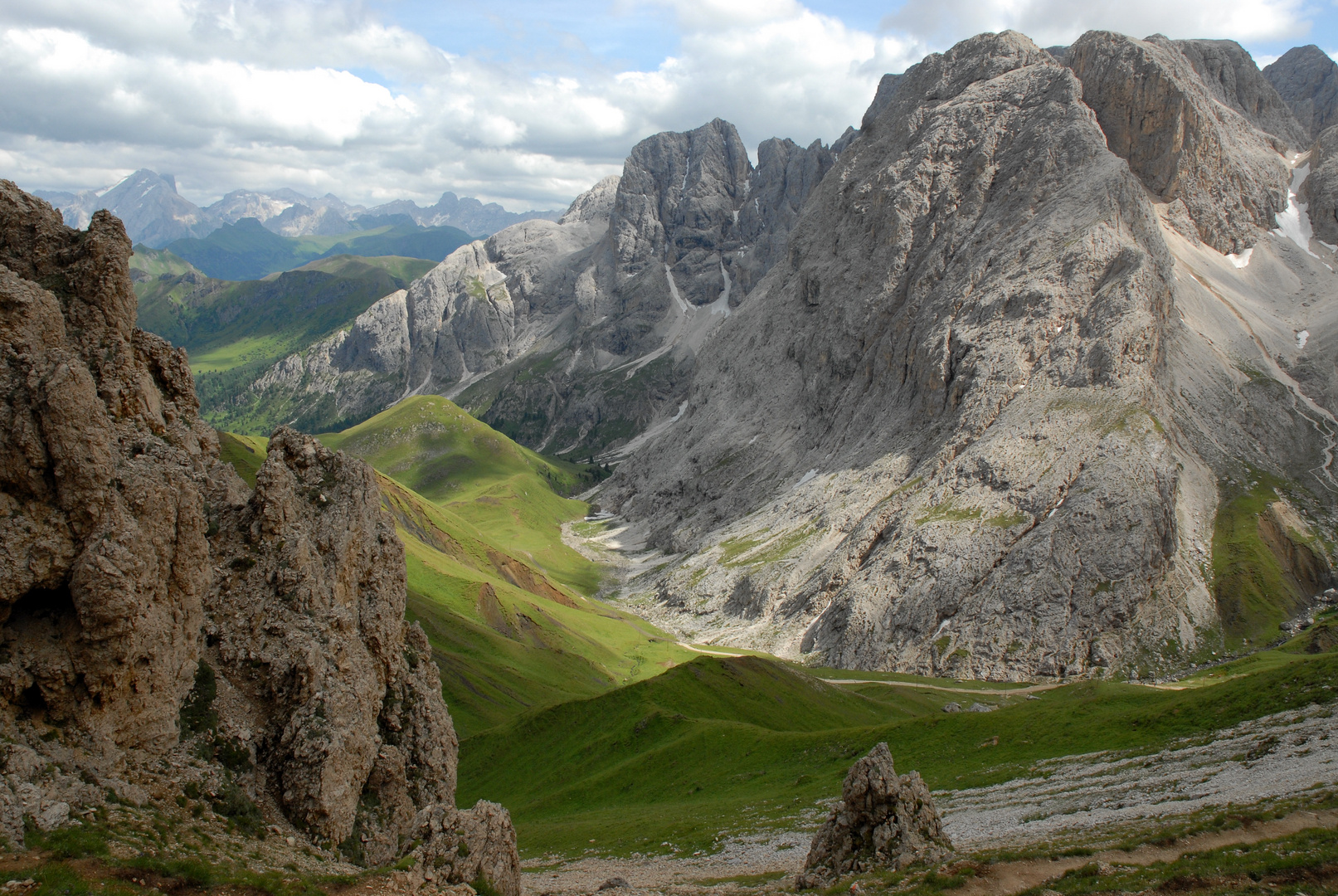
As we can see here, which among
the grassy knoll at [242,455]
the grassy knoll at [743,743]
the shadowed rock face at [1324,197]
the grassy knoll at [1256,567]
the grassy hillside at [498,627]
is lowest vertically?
the grassy hillside at [498,627]

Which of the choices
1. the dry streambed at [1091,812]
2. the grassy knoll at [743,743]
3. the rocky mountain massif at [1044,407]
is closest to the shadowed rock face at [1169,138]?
the rocky mountain massif at [1044,407]

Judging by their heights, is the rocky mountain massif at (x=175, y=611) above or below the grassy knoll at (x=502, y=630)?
above

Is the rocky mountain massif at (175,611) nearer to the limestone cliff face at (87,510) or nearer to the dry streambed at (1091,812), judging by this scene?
the limestone cliff face at (87,510)

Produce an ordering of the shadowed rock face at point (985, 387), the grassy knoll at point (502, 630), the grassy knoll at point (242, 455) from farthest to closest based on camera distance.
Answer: the shadowed rock face at point (985, 387)
the grassy knoll at point (242, 455)
the grassy knoll at point (502, 630)

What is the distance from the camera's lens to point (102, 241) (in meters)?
28.2

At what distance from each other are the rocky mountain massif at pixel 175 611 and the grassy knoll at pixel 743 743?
20270mm

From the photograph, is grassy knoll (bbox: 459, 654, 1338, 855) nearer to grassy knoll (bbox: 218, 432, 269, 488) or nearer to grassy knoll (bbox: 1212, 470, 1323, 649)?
grassy knoll (bbox: 1212, 470, 1323, 649)

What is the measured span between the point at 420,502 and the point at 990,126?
14401 cm

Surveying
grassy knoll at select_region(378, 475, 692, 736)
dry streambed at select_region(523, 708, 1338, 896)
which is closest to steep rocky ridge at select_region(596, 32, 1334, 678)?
grassy knoll at select_region(378, 475, 692, 736)

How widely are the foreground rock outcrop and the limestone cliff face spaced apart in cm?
2442

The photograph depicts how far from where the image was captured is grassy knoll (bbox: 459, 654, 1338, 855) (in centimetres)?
4925

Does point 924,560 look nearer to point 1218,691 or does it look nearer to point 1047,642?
point 1047,642

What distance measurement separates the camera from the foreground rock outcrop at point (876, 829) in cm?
3161

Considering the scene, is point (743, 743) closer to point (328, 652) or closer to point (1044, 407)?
point (328, 652)
